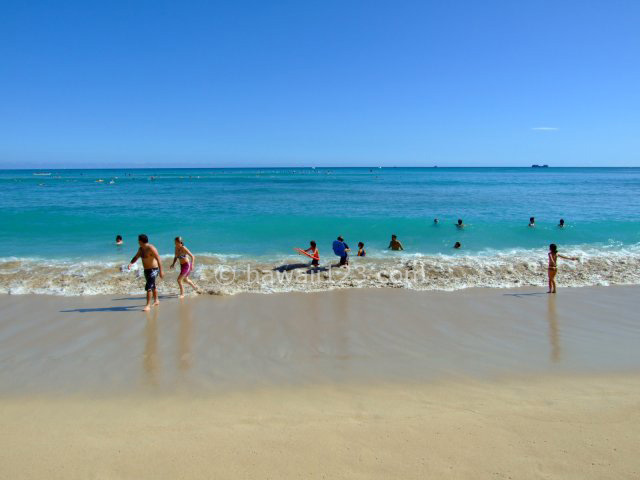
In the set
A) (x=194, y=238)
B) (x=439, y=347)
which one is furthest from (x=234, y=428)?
(x=194, y=238)

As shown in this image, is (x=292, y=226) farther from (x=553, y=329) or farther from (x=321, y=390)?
(x=321, y=390)

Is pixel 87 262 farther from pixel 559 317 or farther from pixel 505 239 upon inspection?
pixel 505 239

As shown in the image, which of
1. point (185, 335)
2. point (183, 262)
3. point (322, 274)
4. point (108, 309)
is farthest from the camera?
point (322, 274)

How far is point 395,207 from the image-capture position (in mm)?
29438

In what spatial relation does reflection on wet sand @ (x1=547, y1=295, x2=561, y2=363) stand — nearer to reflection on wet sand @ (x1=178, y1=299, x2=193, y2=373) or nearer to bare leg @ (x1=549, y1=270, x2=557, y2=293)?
bare leg @ (x1=549, y1=270, x2=557, y2=293)

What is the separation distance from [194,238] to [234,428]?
14.5 m

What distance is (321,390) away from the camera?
4.79 meters

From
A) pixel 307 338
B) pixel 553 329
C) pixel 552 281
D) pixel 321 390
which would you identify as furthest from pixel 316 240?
pixel 321 390

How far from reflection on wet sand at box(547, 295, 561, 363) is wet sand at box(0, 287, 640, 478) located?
0.05 metres

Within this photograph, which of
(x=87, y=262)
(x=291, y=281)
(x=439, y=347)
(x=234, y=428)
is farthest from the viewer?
(x=87, y=262)

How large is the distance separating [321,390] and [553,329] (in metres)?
4.51

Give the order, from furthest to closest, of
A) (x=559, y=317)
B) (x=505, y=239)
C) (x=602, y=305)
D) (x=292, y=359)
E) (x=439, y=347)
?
(x=505, y=239) → (x=602, y=305) → (x=559, y=317) → (x=439, y=347) → (x=292, y=359)

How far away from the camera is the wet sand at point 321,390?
3.51 metres

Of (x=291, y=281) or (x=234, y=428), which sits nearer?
(x=234, y=428)
